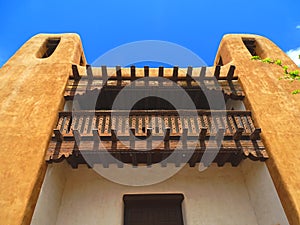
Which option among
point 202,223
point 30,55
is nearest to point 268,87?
point 202,223

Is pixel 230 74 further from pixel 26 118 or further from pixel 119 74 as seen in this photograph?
pixel 26 118

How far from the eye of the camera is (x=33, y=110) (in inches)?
261

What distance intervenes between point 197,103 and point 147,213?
379 centimetres

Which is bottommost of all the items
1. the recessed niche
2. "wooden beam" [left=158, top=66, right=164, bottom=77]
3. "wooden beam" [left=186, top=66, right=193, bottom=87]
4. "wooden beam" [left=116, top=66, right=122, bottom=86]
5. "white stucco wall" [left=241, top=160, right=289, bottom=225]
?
"white stucco wall" [left=241, top=160, right=289, bottom=225]

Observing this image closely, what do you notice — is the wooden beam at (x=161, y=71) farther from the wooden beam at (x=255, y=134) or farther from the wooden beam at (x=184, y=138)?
the wooden beam at (x=255, y=134)

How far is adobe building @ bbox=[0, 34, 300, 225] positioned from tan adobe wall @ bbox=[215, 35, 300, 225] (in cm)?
2

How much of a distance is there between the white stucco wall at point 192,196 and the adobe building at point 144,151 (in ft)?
0.08

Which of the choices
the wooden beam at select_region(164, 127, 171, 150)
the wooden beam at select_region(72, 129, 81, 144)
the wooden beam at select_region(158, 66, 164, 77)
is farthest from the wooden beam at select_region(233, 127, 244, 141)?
the wooden beam at select_region(72, 129, 81, 144)

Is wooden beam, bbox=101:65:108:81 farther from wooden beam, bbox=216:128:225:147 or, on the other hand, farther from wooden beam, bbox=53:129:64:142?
wooden beam, bbox=216:128:225:147

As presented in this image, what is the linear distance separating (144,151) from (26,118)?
298 cm

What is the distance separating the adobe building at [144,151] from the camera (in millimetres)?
5543

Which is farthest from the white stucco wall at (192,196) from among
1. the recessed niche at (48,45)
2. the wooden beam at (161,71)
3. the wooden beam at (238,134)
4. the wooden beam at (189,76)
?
the recessed niche at (48,45)

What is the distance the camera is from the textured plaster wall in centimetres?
497

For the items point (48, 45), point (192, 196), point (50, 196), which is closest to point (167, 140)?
point (192, 196)
